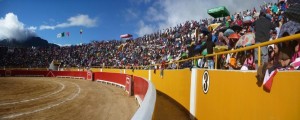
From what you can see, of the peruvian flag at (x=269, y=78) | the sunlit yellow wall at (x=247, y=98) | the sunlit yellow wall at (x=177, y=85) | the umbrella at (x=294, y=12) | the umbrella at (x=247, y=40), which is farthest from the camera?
the sunlit yellow wall at (x=177, y=85)

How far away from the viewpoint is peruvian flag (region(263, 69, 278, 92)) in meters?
3.71

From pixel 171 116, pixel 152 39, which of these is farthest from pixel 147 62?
pixel 171 116

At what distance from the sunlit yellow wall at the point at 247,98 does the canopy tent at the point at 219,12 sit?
23.6m

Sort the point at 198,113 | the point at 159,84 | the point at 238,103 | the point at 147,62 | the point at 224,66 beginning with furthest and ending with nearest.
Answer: the point at 147,62
the point at 159,84
the point at 198,113
the point at 224,66
the point at 238,103

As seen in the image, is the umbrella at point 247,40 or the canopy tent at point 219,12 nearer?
the umbrella at point 247,40

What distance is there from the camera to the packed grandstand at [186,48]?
565cm

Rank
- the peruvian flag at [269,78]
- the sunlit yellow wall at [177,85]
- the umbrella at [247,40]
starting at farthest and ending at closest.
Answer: the sunlit yellow wall at [177,85] → the umbrella at [247,40] → the peruvian flag at [269,78]

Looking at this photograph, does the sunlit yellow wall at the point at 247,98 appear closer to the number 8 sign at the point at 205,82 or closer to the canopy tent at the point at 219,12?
the number 8 sign at the point at 205,82

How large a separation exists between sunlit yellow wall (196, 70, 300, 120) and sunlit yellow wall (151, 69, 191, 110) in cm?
230

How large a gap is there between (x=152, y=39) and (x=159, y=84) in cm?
3119

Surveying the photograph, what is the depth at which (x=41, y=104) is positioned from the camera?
1471 cm

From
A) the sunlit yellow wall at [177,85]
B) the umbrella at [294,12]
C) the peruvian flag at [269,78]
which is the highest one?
the umbrella at [294,12]

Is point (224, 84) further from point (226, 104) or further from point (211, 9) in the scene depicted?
point (211, 9)

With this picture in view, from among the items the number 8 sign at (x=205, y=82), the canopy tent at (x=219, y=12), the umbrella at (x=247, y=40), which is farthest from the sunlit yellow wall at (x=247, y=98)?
the canopy tent at (x=219, y=12)
